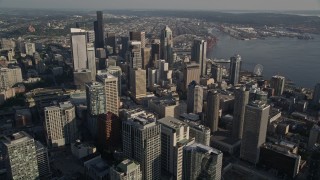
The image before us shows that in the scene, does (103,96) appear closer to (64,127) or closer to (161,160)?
(64,127)


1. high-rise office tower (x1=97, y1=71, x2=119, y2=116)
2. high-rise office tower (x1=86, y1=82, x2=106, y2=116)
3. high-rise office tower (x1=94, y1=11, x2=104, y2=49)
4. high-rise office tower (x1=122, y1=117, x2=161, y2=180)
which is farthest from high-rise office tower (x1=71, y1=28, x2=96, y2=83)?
high-rise office tower (x1=122, y1=117, x2=161, y2=180)

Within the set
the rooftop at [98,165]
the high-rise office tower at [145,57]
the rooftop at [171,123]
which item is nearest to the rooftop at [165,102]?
the rooftop at [171,123]

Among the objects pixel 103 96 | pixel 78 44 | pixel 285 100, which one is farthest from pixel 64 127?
pixel 285 100

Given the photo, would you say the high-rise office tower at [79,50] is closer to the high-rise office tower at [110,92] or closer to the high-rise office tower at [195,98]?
the high-rise office tower at [110,92]

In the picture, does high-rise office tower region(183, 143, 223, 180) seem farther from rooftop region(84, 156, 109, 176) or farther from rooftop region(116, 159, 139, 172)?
rooftop region(84, 156, 109, 176)

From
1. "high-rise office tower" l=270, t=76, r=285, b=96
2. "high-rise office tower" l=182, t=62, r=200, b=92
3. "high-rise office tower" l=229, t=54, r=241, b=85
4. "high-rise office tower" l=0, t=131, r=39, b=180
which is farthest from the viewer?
"high-rise office tower" l=229, t=54, r=241, b=85

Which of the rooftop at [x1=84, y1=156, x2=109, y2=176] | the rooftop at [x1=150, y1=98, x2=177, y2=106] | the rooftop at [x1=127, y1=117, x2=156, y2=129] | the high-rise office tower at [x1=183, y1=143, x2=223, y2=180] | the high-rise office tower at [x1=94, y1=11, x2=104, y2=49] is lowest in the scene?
the rooftop at [x1=84, y1=156, x2=109, y2=176]
